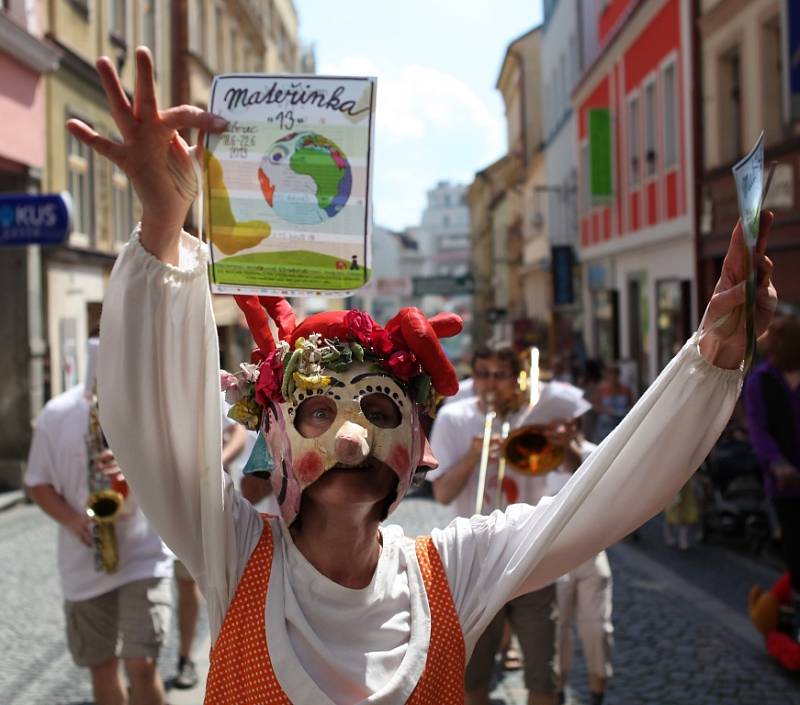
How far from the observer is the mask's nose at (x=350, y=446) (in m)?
2.45

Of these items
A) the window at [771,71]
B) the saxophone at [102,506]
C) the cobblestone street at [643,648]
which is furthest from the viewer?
the window at [771,71]

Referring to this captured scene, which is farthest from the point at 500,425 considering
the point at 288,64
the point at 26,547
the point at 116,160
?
the point at 288,64

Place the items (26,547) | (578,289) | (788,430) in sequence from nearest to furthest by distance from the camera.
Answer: (788,430)
(26,547)
(578,289)

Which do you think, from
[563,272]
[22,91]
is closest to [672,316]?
[22,91]

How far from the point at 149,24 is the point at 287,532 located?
71.2 ft

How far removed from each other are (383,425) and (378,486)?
0.43 ft

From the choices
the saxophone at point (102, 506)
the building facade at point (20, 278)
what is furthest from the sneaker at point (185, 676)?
the building facade at point (20, 278)

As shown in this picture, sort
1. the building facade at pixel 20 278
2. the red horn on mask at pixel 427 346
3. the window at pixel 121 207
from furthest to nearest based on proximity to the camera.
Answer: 1. the window at pixel 121 207
2. the building facade at pixel 20 278
3. the red horn on mask at pixel 427 346

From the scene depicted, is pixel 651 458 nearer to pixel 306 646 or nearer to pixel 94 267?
pixel 306 646

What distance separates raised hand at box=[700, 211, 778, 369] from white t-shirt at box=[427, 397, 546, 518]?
3318mm

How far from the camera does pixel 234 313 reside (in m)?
28.3

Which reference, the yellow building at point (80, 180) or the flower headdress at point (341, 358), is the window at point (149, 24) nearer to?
the yellow building at point (80, 180)

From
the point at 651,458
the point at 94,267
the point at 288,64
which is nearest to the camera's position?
the point at 651,458

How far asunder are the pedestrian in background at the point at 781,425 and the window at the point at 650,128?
14.7m
